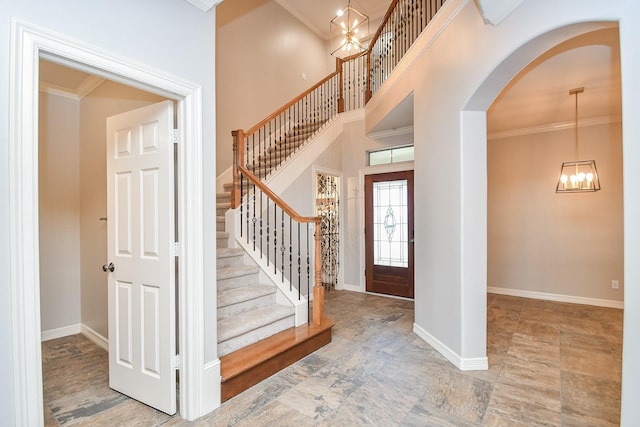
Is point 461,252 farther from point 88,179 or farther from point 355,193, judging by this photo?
point 88,179

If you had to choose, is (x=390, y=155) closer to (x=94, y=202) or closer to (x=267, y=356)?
(x=267, y=356)

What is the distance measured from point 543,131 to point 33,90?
6.02m

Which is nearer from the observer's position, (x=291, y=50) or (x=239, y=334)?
(x=239, y=334)

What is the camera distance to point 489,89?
8.36 ft

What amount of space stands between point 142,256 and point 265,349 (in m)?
1.26

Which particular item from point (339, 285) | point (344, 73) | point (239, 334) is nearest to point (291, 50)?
point (344, 73)

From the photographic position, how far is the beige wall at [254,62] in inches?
203

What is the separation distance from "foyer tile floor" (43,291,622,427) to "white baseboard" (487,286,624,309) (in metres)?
1.11

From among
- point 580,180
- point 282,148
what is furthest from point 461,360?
point 282,148

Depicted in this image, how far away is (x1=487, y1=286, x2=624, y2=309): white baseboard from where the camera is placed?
4.57m

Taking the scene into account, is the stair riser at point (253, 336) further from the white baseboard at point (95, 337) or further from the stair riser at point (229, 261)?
the white baseboard at point (95, 337)

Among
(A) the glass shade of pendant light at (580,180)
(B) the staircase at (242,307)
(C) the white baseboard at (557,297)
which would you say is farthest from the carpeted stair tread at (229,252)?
(C) the white baseboard at (557,297)

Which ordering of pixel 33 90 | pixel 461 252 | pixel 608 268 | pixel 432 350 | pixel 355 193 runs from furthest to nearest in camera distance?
pixel 355 193, pixel 608 268, pixel 432 350, pixel 461 252, pixel 33 90

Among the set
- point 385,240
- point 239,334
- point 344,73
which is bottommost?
point 239,334
